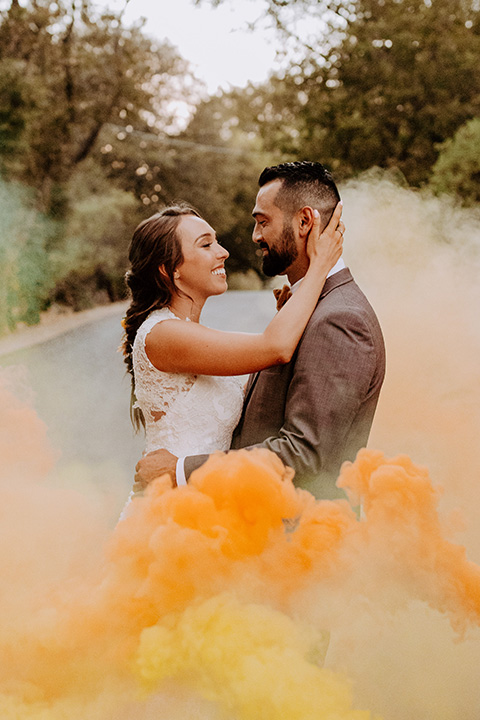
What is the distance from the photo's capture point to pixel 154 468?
250 cm

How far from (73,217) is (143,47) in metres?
8.45

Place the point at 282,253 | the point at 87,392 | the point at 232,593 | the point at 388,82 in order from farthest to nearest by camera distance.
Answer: the point at 388,82
the point at 87,392
the point at 282,253
the point at 232,593

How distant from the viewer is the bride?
244 cm

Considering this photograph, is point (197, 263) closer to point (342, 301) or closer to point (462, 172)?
point (342, 301)

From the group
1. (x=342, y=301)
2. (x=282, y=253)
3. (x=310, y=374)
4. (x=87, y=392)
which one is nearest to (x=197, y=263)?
(x=282, y=253)

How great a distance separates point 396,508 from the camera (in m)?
2.22

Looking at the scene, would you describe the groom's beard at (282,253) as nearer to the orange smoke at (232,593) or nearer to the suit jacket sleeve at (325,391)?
the suit jacket sleeve at (325,391)

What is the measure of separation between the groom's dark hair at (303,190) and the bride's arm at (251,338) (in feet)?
0.18

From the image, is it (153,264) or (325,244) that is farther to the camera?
(153,264)

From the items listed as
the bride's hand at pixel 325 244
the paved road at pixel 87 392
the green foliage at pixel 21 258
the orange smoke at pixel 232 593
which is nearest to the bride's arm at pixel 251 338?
the bride's hand at pixel 325 244

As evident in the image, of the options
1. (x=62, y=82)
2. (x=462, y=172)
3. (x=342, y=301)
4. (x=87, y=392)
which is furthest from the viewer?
(x=62, y=82)

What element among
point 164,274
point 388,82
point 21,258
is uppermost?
point 388,82

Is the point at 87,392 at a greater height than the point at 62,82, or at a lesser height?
lesser

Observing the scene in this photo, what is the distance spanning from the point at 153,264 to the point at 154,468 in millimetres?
862
